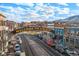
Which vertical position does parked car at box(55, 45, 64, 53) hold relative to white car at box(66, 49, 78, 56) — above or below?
above

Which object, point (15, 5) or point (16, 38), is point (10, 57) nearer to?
point (16, 38)

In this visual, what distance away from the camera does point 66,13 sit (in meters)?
1.64

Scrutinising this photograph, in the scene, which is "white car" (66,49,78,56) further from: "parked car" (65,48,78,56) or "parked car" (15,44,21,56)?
"parked car" (15,44,21,56)

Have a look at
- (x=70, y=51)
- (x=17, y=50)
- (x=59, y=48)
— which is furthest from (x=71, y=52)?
(x=17, y=50)

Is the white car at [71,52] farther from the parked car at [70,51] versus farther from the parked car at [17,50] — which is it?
the parked car at [17,50]

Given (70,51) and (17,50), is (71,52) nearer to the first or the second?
(70,51)

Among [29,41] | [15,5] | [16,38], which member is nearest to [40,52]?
[29,41]

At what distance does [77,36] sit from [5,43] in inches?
26.4

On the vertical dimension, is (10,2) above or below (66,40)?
above

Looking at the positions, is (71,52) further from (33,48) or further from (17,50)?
(17,50)

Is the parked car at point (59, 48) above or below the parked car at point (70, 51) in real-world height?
above

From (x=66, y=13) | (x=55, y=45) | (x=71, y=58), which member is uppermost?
(x=66, y=13)

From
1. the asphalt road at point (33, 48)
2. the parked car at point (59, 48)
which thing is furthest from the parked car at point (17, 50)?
the parked car at point (59, 48)

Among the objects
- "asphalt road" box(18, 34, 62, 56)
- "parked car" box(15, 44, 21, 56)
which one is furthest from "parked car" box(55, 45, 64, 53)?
"parked car" box(15, 44, 21, 56)
